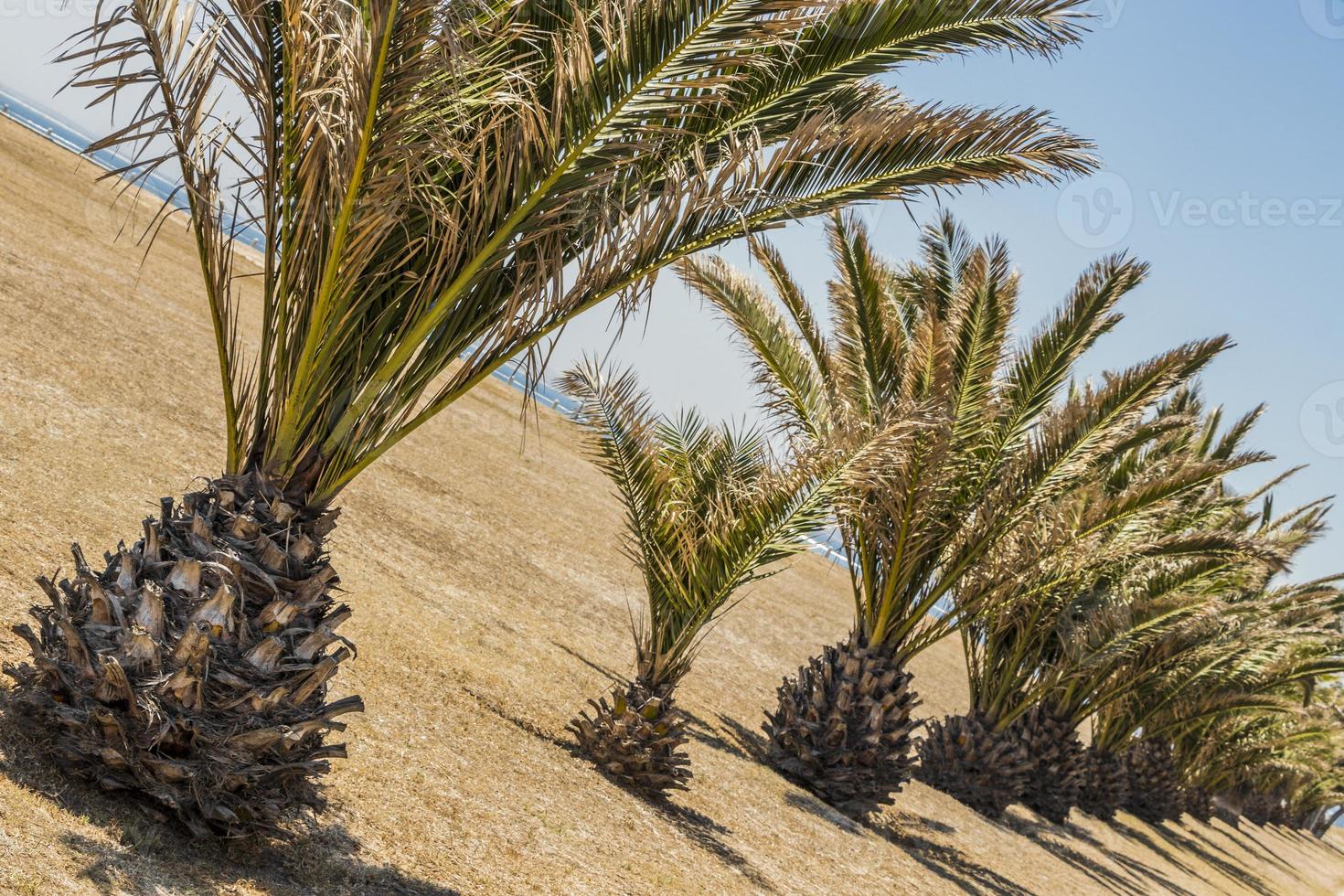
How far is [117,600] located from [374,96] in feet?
7.03

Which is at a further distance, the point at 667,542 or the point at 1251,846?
the point at 1251,846

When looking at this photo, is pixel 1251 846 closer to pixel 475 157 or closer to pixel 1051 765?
pixel 1051 765

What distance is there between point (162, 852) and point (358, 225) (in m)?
2.48

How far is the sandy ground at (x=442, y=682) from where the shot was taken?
185 inches

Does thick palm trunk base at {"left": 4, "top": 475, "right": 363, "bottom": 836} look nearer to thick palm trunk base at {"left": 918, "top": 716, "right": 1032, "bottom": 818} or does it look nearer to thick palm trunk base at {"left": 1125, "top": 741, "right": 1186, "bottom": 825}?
thick palm trunk base at {"left": 918, "top": 716, "right": 1032, "bottom": 818}

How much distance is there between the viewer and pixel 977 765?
13.8 m

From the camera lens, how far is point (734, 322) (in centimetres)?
995

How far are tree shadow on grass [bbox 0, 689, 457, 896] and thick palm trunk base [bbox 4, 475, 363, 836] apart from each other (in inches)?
2.9

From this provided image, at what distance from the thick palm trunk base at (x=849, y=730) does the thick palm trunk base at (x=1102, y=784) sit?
881 centimetres

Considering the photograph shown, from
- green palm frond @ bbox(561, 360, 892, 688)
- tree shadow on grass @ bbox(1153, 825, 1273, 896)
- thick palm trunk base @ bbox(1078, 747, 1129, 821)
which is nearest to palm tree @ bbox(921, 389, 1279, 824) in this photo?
thick palm trunk base @ bbox(1078, 747, 1129, 821)

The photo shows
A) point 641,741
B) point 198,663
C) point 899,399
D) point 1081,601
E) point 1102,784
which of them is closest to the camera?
point 198,663

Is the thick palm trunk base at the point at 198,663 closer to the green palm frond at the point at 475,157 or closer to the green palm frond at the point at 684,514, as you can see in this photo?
the green palm frond at the point at 475,157

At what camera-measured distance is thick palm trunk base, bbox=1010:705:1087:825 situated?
15594 mm

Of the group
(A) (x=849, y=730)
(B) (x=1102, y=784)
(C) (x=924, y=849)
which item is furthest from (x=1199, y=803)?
(A) (x=849, y=730)
